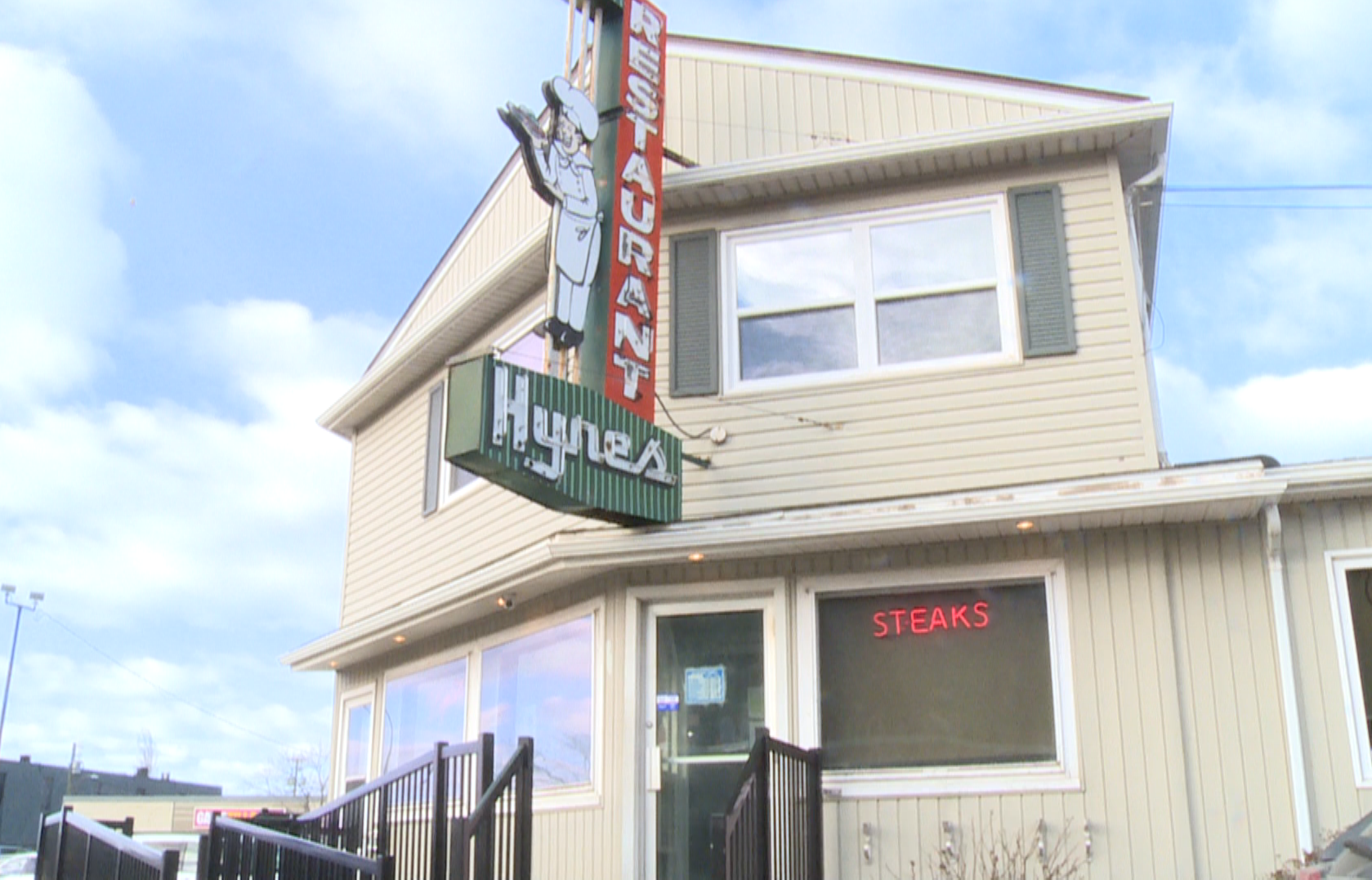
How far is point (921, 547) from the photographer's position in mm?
8266

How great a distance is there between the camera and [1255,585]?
763 cm

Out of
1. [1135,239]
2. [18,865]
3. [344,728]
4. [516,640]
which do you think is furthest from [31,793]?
[1135,239]

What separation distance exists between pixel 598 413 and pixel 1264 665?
13.4 ft

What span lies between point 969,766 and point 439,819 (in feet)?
10.8

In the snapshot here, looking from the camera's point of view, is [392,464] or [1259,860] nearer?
[1259,860]

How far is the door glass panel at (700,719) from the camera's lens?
835cm

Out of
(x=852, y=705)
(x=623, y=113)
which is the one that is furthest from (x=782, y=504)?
(x=623, y=113)

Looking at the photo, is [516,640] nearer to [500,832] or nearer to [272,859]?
[272,859]

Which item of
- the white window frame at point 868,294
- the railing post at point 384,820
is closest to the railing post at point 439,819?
the railing post at point 384,820

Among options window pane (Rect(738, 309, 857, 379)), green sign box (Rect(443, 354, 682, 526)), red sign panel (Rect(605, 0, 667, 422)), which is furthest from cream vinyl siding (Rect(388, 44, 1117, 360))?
green sign box (Rect(443, 354, 682, 526))

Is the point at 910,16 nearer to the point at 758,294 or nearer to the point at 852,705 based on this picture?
the point at 758,294

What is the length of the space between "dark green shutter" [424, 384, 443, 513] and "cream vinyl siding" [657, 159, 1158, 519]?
10.9 feet

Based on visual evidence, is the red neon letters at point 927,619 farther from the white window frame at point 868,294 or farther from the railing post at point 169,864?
the railing post at point 169,864

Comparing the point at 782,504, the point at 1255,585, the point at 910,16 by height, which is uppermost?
the point at 910,16
